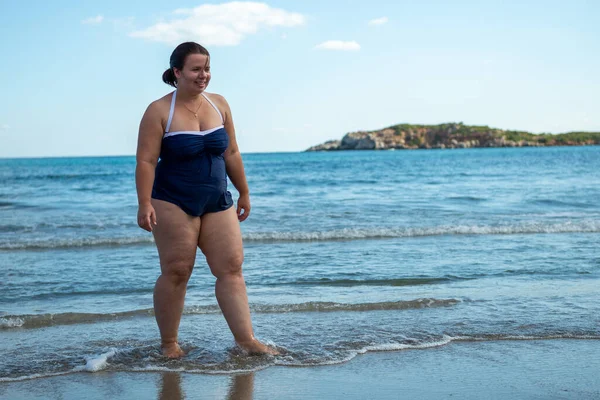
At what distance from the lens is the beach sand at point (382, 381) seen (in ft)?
11.7

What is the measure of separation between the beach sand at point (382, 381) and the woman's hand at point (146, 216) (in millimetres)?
892

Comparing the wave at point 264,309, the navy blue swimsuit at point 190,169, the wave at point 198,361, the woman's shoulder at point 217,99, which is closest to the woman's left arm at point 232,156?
the woman's shoulder at point 217,99

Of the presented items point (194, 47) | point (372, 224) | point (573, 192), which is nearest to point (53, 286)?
point (194, 47)

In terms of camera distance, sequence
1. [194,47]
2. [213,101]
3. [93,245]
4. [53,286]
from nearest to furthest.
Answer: [194,47], [213,101], [53,286], [93,245]

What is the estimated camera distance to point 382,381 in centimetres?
378

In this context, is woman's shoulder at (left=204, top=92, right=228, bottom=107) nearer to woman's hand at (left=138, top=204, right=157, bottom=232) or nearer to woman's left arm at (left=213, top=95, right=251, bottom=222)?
woman's left arm at (left=213, top=95, right=251, bottom=222)

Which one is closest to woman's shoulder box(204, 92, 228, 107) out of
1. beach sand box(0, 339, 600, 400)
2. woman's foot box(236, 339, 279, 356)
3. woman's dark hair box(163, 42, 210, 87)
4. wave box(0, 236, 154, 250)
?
woman's dark hair box(163, 42, 210, 87)

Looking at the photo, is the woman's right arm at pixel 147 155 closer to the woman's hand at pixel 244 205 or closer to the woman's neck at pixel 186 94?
the woman's neck at pixel 186 94

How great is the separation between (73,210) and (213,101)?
47.2 feet

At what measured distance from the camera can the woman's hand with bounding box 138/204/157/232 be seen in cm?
384

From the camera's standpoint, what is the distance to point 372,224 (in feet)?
42.5

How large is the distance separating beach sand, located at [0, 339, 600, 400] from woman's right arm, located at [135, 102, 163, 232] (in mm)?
917

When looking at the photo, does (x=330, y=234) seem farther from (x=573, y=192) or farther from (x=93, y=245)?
(x=573, y=192)

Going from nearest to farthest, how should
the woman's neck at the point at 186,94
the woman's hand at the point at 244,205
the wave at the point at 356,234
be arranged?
the woman's neck at the point at 186,94 → the woman's hand at the point at 244,205 → the wave at the point at 356,234
